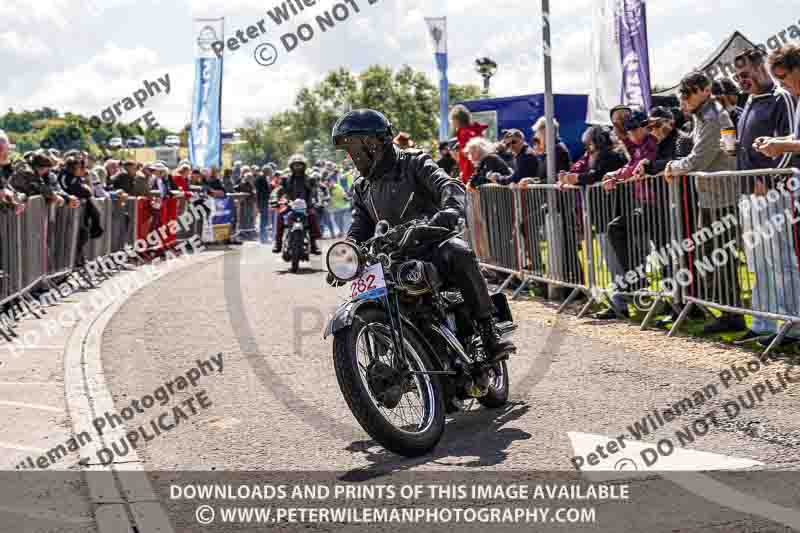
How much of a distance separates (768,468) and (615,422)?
1247mm

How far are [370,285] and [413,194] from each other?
829mm

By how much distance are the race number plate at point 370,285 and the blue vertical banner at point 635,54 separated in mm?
7116

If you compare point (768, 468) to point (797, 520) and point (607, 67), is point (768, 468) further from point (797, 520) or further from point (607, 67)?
point (607, 67)

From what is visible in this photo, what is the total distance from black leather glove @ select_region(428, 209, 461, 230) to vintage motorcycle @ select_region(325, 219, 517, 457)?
2.2 inches

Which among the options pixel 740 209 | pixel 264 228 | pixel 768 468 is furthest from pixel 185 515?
pixel 264 228

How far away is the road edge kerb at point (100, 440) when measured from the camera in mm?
4633

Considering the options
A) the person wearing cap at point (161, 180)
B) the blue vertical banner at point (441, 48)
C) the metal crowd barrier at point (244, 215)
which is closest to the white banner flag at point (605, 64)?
the person wearing cap at point (161, 180)

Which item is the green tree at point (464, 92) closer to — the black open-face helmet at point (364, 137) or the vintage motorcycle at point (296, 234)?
the vintage motorcycle at point (296, 234)

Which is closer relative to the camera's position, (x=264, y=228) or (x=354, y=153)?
(x=354, y=153)

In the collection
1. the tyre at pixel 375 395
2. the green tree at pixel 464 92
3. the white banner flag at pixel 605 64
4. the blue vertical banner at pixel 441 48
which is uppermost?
the green tree at pixel 464 92

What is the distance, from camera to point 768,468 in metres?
5.00

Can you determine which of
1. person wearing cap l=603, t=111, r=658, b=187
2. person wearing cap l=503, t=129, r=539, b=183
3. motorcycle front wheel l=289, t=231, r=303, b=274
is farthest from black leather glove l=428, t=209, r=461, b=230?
motorcycle front wheel l=289, t=231, r=303, b=274

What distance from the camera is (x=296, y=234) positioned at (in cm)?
1902

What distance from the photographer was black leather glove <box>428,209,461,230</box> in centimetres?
602
